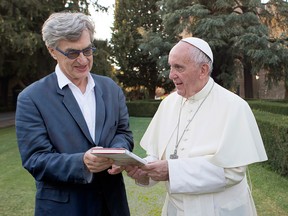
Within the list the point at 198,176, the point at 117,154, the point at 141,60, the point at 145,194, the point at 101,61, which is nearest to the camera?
the point at 117,154

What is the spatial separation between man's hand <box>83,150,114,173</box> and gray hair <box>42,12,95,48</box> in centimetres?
64

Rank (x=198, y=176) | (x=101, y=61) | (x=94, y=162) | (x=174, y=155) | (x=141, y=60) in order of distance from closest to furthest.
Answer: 1. (x=94, y=162)
2. (x=198, y=176)
3. (x=174, y=155)
4. (x=101, y=61)
5. (x=141, y=60)

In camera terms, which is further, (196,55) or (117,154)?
(196,55)

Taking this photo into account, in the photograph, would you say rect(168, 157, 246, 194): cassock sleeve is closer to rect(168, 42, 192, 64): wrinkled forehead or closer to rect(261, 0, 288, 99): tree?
rect(168, 42, 192, 64): wrinkled forehead

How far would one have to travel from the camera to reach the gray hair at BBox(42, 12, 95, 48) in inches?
79.8

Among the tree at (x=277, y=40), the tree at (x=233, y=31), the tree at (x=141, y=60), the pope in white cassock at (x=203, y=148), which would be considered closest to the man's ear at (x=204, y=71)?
the pope in white cassock at (x=203, y=148)

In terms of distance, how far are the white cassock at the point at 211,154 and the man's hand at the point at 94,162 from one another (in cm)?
52

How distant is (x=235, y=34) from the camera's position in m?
21.2

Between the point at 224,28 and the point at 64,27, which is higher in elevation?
the point at 224,28

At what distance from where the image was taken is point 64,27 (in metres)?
2.02

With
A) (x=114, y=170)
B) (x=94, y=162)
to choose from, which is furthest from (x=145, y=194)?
(x=94, y=162)

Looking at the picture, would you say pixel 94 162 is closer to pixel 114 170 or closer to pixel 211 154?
pixel 114 170

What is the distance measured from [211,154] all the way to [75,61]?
98 cm

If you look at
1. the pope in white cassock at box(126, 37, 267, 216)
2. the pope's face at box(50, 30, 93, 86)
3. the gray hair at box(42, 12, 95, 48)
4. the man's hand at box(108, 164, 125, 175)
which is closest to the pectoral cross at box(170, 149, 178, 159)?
the pope in white cassock at box(126, 37, 267, 216)
